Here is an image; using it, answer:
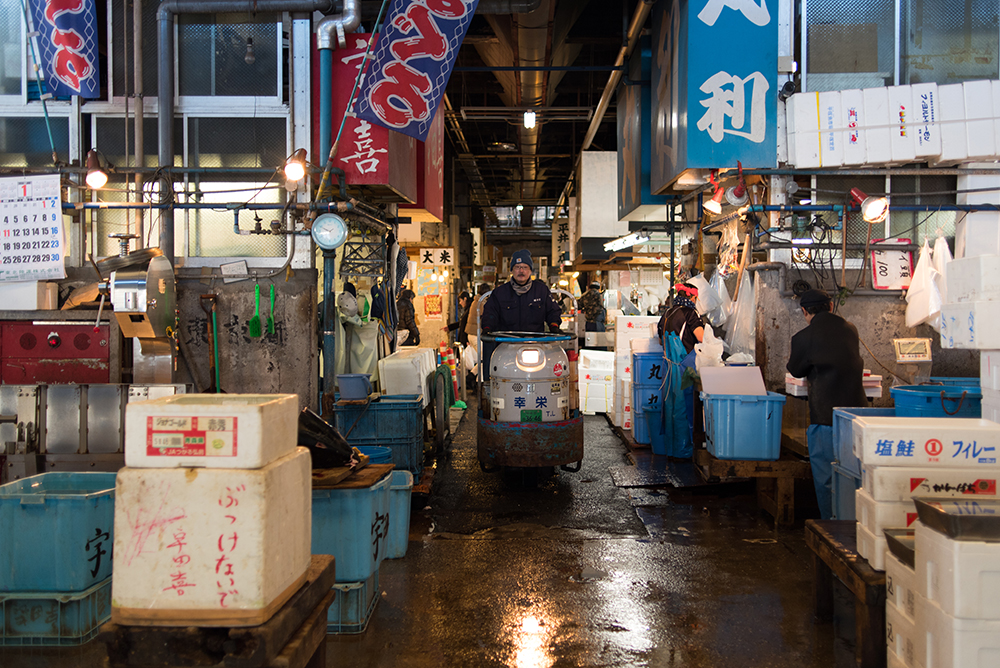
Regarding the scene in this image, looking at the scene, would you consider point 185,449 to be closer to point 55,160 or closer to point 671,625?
point 671,625

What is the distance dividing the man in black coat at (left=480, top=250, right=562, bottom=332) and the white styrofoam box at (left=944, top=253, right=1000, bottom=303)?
163 inches

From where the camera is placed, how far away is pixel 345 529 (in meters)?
4.26

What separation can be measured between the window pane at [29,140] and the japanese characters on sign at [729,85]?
768 centimetres

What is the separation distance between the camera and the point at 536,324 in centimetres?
797

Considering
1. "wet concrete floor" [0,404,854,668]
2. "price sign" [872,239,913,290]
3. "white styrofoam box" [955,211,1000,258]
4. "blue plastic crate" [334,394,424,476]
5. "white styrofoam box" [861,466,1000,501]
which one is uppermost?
"white styrofoam box" [955,211,1000,258]

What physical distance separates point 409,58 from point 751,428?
5.45 metres

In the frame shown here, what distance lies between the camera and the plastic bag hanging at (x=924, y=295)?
7.06 metres

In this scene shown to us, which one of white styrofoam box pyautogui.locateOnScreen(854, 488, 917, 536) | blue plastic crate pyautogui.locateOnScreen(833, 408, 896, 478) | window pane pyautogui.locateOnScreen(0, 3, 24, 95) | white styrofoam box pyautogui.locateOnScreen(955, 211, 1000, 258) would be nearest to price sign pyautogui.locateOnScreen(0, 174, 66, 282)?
window pane pyautogui.locateOnScreen(0, 3, 24, 95)

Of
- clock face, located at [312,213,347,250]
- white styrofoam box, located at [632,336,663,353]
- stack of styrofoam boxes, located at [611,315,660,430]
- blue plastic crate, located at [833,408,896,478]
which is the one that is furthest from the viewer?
stack of styrofoam boxes, located at [611,315,660,430]

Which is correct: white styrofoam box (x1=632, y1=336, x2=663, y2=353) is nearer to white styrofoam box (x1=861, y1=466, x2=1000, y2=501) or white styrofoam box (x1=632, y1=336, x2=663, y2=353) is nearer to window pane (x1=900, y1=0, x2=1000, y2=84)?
window pane (x1=900, y1=0, x2=1000, y2=84)

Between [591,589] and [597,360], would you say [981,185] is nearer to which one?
[597,360]

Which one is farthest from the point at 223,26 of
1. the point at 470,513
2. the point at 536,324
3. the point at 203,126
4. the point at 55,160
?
the point at 470,513

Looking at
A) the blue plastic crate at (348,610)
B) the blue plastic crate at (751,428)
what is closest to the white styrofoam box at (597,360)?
the blue plastic crate at (751,428)

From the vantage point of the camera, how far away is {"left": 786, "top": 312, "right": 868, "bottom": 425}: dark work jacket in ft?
19.9
